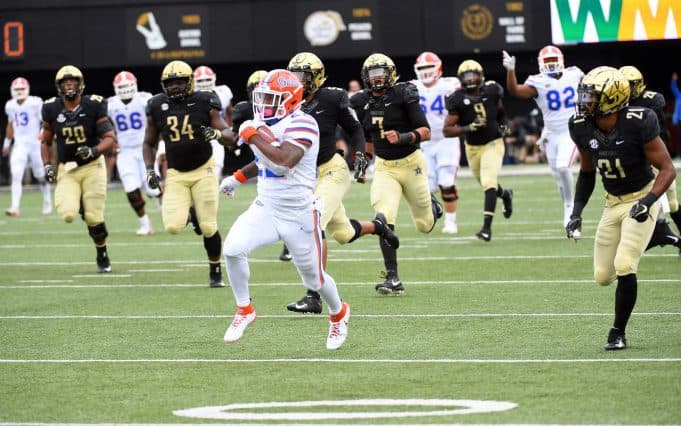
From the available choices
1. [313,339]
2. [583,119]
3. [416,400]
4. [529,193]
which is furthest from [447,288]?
[529,193]

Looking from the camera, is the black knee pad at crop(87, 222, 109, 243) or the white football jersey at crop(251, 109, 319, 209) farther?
the black knee pad at crop(87, 222, 109, 243)

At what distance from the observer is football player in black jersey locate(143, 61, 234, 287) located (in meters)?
10.5

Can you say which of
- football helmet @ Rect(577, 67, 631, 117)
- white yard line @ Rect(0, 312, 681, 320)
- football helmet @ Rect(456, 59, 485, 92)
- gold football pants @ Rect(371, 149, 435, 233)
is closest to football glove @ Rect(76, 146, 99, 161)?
white yard line @ Rect(0, 312, 681, 320)

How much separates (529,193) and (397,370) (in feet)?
45.0

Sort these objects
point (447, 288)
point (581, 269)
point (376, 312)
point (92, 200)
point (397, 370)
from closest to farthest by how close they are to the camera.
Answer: point (397, 370) < point (376, 312) < point (447, 288) < point (581, 269) < point (92, 200)

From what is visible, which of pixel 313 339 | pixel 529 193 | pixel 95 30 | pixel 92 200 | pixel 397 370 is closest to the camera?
pixel 397 370

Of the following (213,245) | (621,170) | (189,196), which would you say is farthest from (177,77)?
(621,170)

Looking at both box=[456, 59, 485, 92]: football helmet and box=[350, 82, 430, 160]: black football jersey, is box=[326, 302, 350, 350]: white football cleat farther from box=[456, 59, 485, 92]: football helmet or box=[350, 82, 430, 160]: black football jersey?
box=[456, 59, 485, 92]: football helmet

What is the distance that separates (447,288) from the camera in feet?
33.7

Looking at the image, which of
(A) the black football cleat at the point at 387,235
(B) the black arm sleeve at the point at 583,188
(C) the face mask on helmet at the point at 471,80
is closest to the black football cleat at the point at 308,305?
(A) the black football cleat at the point at 387,235

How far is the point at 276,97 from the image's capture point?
729 centimetres

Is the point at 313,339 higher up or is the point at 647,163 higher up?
the point at 647,163

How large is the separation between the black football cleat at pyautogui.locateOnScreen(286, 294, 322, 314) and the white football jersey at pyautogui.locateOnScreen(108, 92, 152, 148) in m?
7.80

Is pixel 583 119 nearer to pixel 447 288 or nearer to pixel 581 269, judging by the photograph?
pixel 447 288
